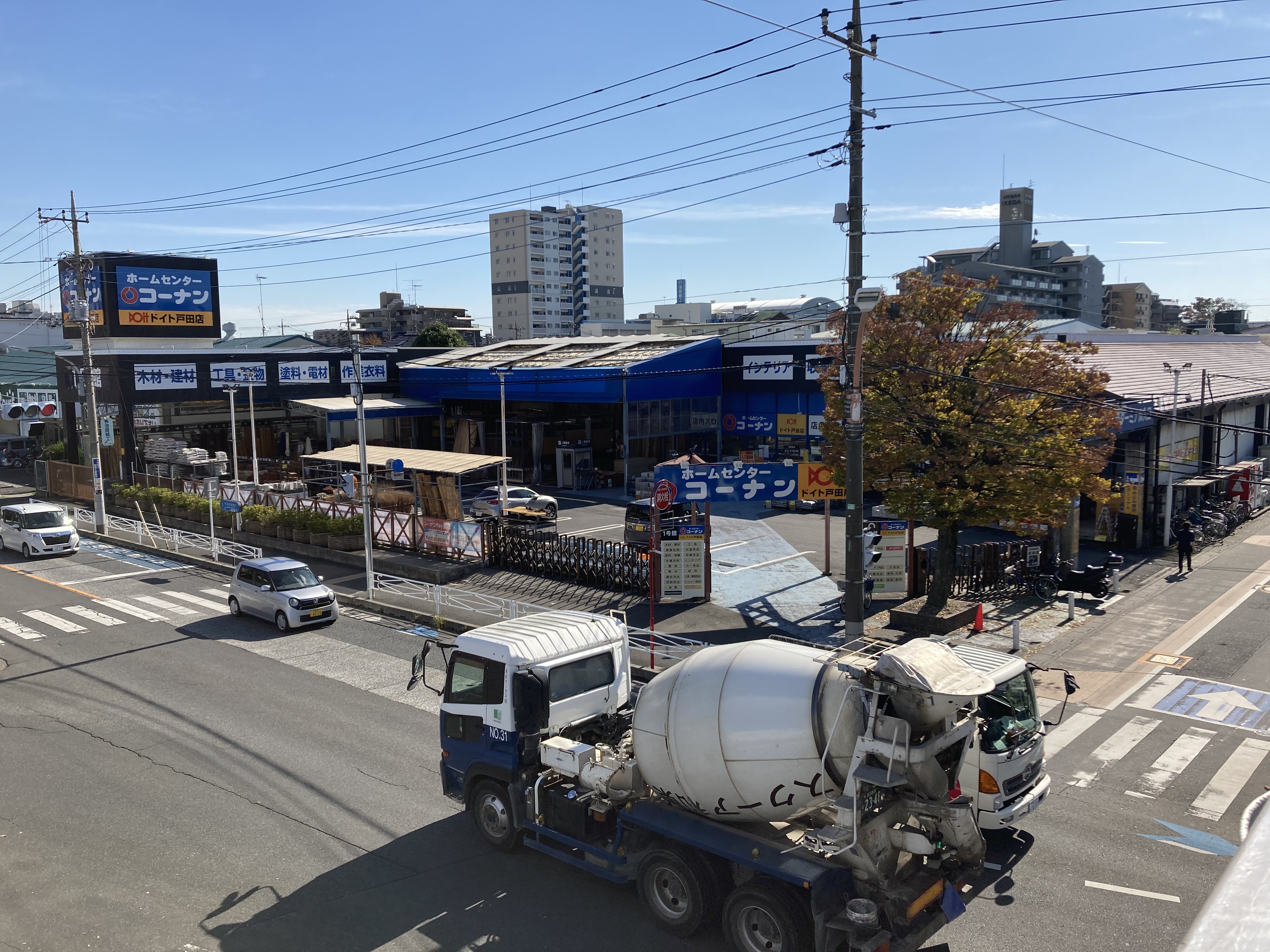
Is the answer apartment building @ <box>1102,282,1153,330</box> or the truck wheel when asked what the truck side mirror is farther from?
apartment building @ <box>1102,282,1153,330</box>

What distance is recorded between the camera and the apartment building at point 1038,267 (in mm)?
113125

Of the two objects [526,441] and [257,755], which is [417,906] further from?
[526,441]

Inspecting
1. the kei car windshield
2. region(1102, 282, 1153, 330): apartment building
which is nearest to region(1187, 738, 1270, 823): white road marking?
the kei car windshield

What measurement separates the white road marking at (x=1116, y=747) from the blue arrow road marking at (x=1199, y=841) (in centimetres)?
158

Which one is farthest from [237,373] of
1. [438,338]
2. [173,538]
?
[438,338]

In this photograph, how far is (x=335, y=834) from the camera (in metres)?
11.6

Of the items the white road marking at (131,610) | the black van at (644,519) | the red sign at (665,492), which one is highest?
the red sign at (665,492)

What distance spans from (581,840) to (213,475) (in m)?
34.6

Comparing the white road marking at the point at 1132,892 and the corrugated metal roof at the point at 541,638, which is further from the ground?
the corrugated metal roof at the point at 541,638

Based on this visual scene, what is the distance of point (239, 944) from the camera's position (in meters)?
9.21

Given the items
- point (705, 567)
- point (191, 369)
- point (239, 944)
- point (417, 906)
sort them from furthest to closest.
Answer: point (191, 369) < point (705, 567) < point (417, 906) < point (239, 944)

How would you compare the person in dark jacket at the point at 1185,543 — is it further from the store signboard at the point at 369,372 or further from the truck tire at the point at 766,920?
the store signboard at the point at 369,372

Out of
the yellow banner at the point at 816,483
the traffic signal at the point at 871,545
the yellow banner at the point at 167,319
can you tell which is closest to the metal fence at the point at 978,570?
the traffic signal at the point at 871,545

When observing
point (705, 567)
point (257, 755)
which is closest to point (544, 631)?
point (257, 755)
